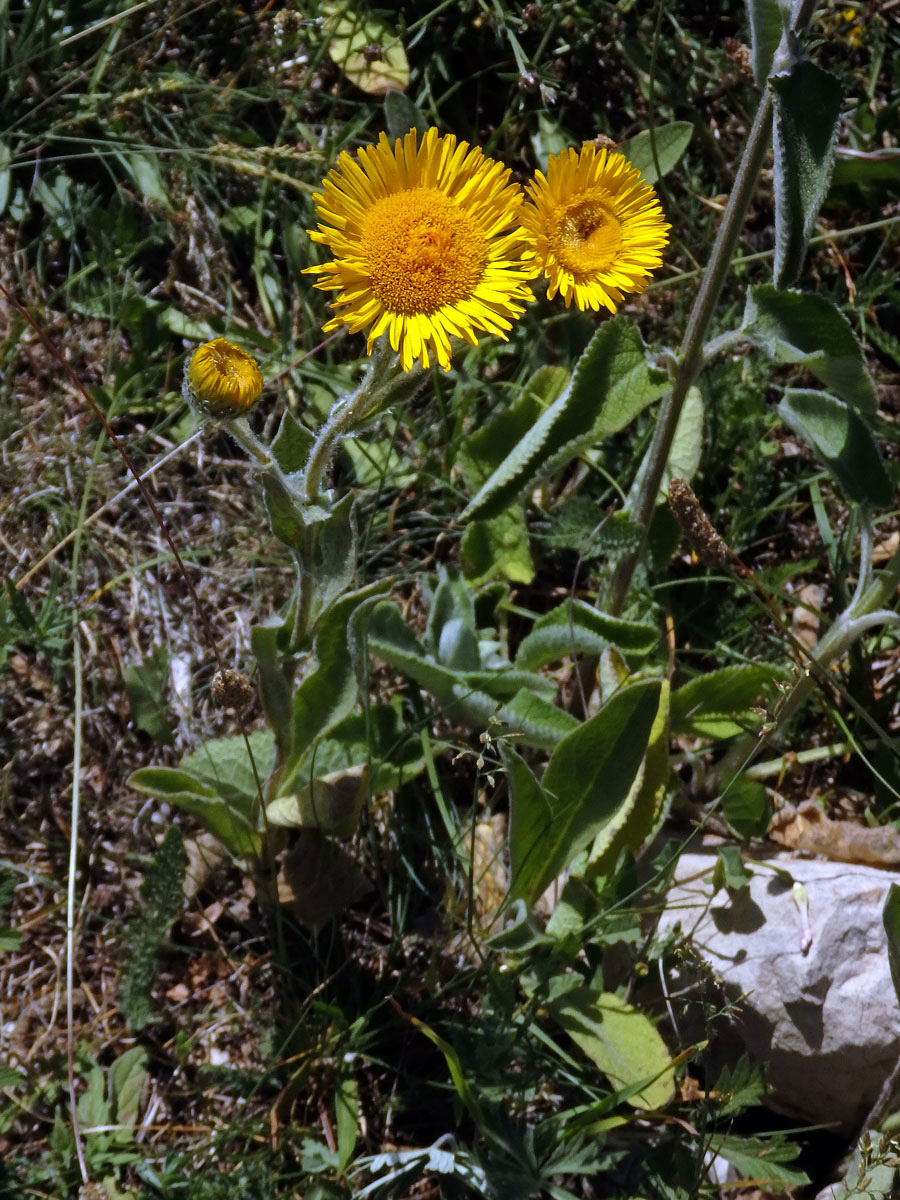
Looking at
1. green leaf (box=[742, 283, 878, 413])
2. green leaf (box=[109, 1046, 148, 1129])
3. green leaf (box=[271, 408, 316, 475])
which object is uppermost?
green leaf (box=[742, 283, 878, 413])

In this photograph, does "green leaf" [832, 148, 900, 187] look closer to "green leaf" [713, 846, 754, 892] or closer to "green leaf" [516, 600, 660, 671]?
"green leaf" [516, 600, 660, 671]

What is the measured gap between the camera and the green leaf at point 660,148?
292 cm

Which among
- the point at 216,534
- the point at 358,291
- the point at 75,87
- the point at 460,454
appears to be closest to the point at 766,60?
the point at 358,291

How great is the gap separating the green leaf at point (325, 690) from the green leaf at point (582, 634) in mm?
513

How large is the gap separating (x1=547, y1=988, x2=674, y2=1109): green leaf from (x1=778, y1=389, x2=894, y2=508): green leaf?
1295 mm

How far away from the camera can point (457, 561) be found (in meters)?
3.16

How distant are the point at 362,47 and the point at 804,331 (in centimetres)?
189

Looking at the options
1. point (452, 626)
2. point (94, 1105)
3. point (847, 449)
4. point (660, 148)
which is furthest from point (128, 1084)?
point (660, 148)

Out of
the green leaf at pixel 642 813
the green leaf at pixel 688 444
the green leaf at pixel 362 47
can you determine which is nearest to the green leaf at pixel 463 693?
the green leaf at pixel 642 813

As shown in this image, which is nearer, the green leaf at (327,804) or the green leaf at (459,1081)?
the green leaf at (459,1081)

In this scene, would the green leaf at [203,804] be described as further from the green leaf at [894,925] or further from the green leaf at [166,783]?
the green leaf at [894,925]

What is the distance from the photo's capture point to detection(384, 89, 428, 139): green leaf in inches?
104

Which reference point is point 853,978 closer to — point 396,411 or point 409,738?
point 409,738

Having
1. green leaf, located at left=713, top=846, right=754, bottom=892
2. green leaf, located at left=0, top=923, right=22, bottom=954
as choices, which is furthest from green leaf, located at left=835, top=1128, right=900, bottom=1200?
green leaf, located at left=0, top=923, right=22, bottom=954
